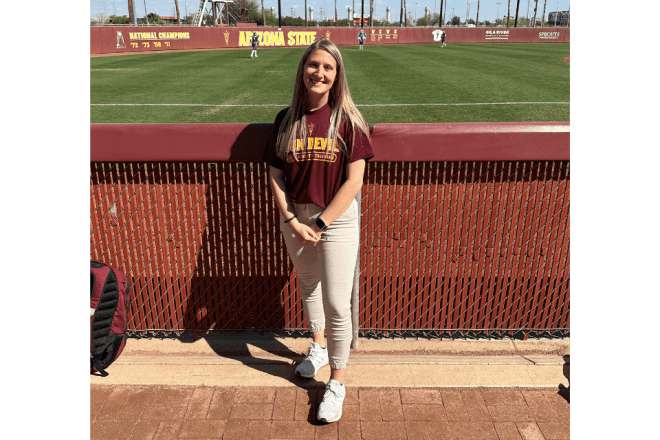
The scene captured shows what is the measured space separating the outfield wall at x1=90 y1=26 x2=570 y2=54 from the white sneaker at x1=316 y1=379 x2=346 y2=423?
2661 cm

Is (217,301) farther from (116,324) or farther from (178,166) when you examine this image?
(178,166)

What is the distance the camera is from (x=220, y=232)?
2.94 m

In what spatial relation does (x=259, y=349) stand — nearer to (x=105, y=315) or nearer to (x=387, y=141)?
(x=105, y=315)

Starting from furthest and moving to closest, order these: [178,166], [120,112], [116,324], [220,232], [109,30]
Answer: [109,30], [120,112], [220,232], [178,166], [116,324]

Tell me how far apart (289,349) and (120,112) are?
10.7m

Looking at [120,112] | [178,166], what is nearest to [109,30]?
[120,112]

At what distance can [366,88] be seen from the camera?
14969 millimetres

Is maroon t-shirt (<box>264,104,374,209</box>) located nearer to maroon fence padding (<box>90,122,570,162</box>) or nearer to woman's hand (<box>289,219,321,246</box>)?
woman's hand (<box>289,219,321,246</box>)

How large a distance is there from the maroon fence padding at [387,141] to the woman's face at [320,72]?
1.37 feet

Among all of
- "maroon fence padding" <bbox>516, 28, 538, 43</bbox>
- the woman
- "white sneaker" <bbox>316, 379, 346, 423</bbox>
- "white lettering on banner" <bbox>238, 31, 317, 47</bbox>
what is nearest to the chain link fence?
the woman

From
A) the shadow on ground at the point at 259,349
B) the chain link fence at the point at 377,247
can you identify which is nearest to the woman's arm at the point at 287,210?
the chain link fence at the point at 377,247

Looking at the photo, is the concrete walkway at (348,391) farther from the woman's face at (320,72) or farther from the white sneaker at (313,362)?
the woman's face at (320,72)

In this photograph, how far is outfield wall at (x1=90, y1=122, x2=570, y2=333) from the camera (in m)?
2.57

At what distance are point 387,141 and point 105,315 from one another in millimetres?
1780
